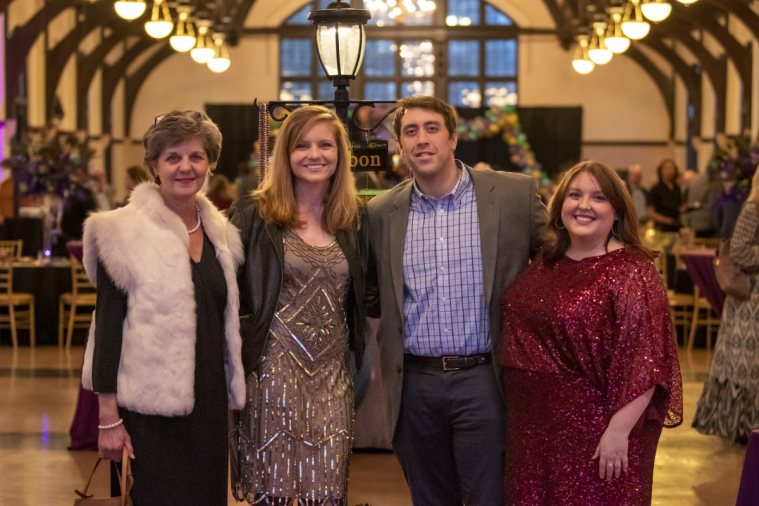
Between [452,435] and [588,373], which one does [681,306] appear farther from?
[588,373]

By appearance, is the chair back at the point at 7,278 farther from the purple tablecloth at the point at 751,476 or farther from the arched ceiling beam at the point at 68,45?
the purple tablecloth at the point at 751,476

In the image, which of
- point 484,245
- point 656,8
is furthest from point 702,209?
point 484,245

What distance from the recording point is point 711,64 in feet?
52.0

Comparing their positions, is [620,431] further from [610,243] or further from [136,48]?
[136,48]

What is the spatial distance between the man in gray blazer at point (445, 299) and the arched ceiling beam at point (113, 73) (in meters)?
16.4

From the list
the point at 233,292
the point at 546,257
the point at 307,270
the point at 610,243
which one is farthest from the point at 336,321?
the point at 610,243

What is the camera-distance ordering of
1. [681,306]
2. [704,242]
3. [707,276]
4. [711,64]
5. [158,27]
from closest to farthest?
[707,276] < [681,306] < [158,27] < [704,242] < [711,64]

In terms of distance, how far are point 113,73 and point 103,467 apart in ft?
49.5

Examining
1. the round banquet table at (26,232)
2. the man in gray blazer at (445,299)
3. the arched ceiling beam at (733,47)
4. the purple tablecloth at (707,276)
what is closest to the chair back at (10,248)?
the round banquet table at (26,232)

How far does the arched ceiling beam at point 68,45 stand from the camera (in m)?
14.0

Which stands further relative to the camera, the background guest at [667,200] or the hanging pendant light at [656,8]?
the background guest at [667,200]

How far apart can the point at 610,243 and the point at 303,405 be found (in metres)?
1.02

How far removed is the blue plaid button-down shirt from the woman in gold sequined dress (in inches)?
7.9

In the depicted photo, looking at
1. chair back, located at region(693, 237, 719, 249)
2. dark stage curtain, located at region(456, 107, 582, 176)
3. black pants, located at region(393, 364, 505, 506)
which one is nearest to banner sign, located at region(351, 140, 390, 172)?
black pants, located at region(393, 364, 505, 506)
